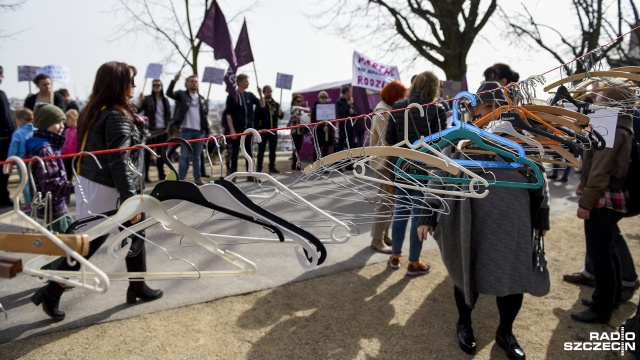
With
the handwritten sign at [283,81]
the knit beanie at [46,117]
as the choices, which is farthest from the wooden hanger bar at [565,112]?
the handwritten sign at [283,81]

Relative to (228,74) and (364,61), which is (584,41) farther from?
(228,74)

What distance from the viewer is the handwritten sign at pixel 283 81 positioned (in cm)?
932

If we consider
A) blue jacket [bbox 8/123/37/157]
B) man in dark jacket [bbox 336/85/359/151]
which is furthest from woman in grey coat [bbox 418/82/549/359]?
man in dark jacket [bbox 336/85/359/151]

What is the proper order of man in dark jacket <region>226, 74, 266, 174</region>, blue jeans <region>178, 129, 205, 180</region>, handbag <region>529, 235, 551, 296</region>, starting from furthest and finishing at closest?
man in dark jacket <region>226, 74, 266, 174</region> → blue jeans <region>178, 129, 205, 180</region> → handbag <region>529, 235, 551, 296</region>

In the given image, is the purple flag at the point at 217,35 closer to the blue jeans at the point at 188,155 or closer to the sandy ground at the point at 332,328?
the blue jeans at the point at 188,155

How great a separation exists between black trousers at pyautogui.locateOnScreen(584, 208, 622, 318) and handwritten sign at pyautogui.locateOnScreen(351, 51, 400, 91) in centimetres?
607

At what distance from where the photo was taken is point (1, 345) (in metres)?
2.41

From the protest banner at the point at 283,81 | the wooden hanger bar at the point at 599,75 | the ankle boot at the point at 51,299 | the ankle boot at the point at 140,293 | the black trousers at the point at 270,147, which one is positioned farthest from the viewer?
the protest banner at the point at 283,81

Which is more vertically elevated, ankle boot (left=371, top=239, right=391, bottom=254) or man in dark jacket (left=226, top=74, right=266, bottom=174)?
man in dark jacket (left=226, top=74, right=266, bottom=174)

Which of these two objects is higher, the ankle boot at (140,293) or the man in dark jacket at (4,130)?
the man in dark jacket at (4,130)

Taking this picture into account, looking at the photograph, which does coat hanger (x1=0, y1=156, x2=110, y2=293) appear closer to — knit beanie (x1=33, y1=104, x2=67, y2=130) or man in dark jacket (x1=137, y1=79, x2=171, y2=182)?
knit beanie (x1=33, y1=104, x2=67, y2=130)

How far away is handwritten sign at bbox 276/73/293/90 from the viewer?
932 cm

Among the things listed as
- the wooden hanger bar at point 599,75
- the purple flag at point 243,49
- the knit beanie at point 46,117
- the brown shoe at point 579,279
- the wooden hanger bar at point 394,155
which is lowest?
the brown shoe at point 579,279

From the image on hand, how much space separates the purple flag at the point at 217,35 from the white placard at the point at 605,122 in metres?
5.72
